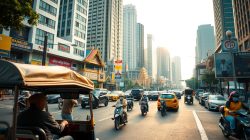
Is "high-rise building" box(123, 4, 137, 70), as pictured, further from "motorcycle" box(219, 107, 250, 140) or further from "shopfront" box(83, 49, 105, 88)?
"motorcycle" box(219, 107, 250, 140)

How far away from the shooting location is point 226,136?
666 centimetres

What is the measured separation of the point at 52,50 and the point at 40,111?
33.3 meters

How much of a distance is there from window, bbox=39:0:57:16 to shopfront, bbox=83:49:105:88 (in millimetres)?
12587

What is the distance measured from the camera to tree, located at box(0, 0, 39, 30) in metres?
8.53

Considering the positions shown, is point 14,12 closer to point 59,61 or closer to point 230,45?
point 230,45

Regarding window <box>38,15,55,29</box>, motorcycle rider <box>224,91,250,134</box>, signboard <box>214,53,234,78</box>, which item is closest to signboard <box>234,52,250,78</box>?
signboard <box>214,53,234,78</box>

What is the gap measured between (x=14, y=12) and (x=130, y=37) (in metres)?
171

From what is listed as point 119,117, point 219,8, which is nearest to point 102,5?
point 219,8

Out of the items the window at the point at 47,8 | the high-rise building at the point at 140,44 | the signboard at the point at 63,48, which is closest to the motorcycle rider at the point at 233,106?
the signboard at the point at 63,48

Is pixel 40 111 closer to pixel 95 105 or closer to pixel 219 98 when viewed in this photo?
pixel 95 105

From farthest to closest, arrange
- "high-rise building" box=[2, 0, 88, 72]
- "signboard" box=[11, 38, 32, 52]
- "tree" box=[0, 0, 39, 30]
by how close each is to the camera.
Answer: "high-rise building" box=[2, 0, 88, 72]
"signboard" box=[11, 38, 32, 52]
"tree" box=[0, 0, 39, 30]

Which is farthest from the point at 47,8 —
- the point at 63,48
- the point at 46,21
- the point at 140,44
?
the point at 140,44

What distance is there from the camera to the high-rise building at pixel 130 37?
174625 millimetres

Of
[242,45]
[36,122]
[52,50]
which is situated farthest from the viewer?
[242,45]
